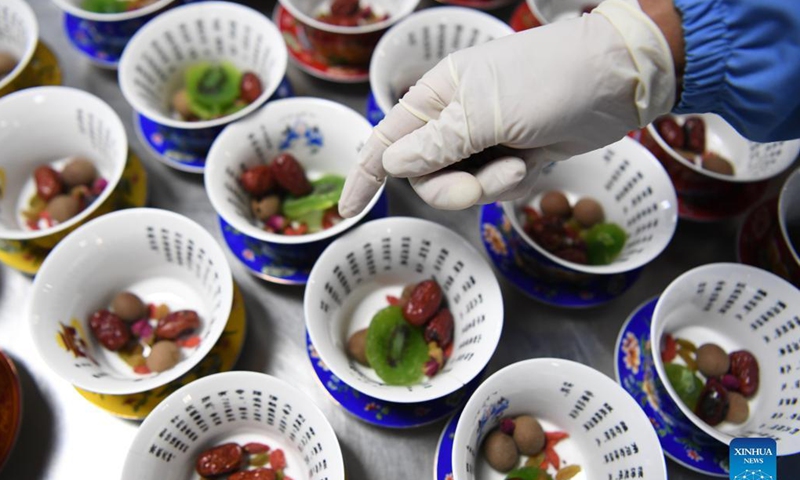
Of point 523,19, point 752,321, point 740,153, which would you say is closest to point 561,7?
point 523,19

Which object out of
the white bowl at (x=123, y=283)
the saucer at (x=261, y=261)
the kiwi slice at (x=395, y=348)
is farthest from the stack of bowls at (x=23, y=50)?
the kiwi slice at (x=395, y=348)

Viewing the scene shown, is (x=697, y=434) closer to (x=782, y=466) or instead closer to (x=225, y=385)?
(x=782, y=466)

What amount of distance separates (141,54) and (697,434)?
1.37m

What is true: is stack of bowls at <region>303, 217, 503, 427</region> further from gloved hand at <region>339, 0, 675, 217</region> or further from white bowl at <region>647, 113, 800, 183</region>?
white bowl at <region>647, 113, 800, 183</region>

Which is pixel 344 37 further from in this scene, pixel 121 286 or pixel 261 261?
pixel 121 286

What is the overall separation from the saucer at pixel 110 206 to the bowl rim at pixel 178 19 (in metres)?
0.11

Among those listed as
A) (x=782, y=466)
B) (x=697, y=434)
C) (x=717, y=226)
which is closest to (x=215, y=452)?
(x=697, y=434)

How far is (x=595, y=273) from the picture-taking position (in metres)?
1.08

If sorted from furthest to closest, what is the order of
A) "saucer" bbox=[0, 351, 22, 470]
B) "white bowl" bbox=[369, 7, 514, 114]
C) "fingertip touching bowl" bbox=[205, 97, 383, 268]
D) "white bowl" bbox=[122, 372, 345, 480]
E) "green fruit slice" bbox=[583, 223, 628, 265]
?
"white bowl" bbox=[369, 7, 514, 114] → "green fruit slice" bbox=[583, 223, 628, 265] → "fingertip touching bowl" bbox=[205, 97, 383, 268] → "saucer" bbox=[0, 351, 22, 470] → "white bowl" bbox=[122, 372, 345, 480]

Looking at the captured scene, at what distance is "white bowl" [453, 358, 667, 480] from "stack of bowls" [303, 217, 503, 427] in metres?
0.06

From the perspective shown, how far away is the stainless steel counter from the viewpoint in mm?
1057

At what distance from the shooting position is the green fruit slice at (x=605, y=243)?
3.95 ft

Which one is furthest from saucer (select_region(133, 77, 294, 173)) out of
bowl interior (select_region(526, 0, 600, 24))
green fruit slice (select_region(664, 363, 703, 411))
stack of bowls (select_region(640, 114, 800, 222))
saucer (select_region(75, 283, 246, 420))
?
green fruit slice (select_region(664, 363, 703, 411))

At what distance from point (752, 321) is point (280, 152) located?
103cm
